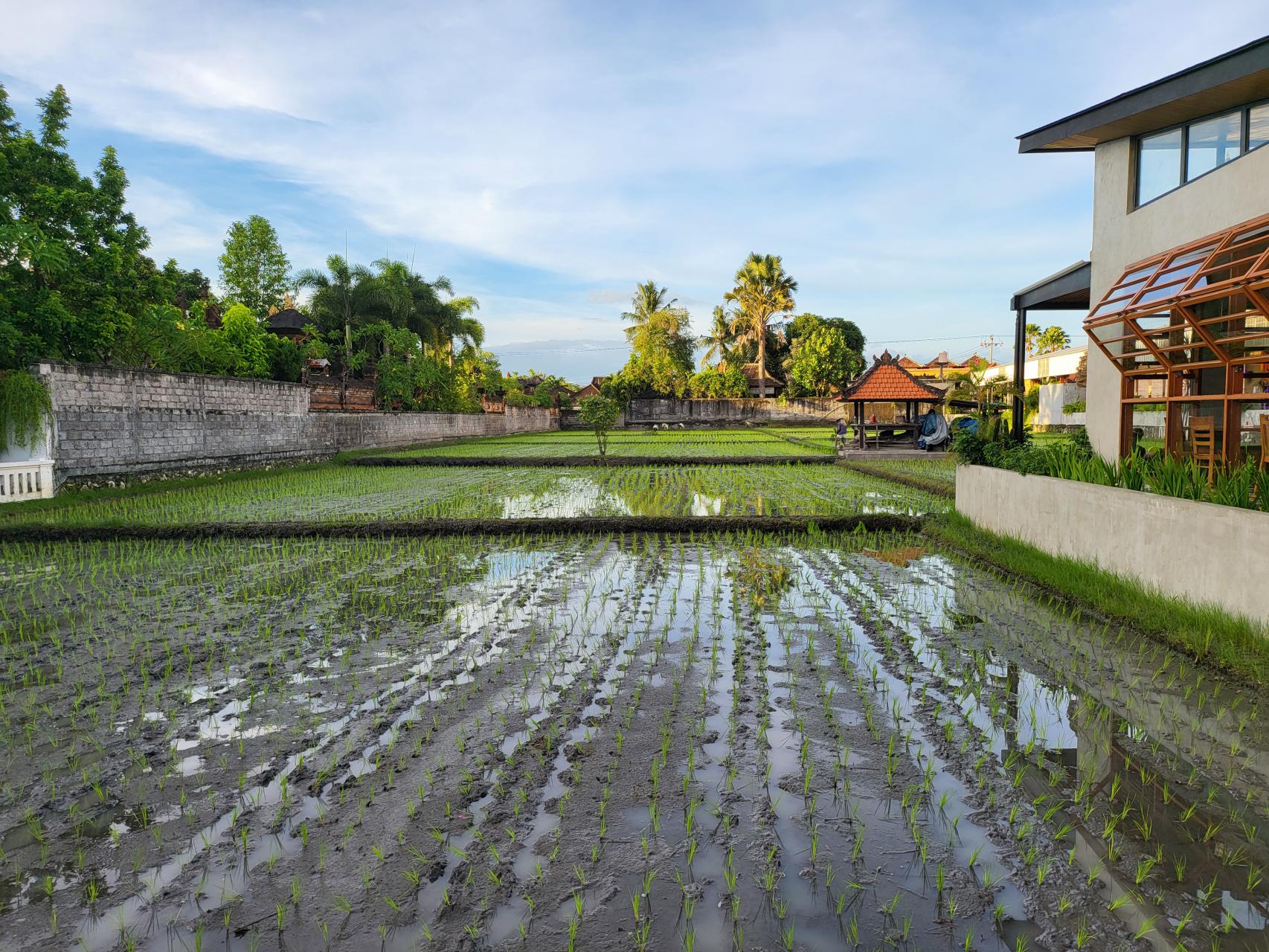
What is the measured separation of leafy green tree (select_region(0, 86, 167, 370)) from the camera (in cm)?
1524

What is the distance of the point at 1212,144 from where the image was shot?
973 centimetres

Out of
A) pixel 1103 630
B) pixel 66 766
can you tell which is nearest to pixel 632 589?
pixel 1103 630

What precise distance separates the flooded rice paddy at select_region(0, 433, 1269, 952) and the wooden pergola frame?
9.64ft

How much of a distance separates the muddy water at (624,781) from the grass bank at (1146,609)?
176mm

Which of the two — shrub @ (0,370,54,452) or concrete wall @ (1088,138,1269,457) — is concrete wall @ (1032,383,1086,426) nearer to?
concrete wall @ (1088,138,1269,457)

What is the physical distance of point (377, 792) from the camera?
3244mm

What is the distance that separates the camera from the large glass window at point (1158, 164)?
10.3 m

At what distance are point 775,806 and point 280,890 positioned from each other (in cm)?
182

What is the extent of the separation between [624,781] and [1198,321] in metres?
7.27

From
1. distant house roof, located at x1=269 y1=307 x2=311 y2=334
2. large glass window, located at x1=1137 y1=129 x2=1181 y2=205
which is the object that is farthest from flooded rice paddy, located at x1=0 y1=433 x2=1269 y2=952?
distant house roof, located at x1=269 y1=307 x2=311 y2=334

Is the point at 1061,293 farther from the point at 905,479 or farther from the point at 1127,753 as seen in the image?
the point at 1127,753

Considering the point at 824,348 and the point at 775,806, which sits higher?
the point at 824,348

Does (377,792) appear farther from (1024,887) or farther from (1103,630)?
(1103,630)

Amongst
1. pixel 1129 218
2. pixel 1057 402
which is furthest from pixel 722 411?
pixel 1129 218
